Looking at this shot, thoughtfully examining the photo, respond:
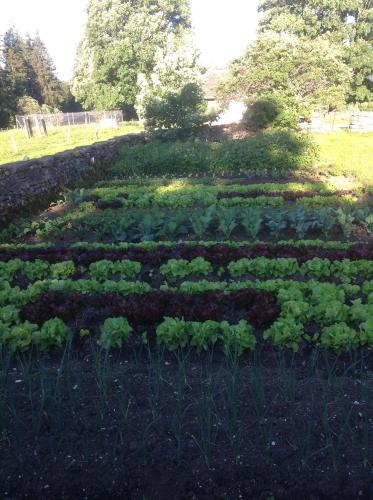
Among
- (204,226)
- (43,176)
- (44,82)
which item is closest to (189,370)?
(204,226)

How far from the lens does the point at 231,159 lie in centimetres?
1475

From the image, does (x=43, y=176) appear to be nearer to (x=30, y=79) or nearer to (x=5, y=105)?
(x=5, y=105)

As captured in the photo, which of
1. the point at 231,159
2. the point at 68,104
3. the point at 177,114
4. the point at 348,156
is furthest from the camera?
the point at 68,104

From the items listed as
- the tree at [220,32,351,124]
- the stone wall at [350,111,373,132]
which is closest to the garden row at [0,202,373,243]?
the tree at [220,32,351,124]

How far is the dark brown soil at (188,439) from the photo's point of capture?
274cm

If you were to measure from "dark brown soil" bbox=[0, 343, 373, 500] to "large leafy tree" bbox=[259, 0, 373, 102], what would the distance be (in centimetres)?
3774

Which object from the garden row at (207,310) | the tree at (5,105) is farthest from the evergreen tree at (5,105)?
the garden row at (207,310)

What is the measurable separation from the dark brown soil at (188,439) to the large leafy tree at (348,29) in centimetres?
3774

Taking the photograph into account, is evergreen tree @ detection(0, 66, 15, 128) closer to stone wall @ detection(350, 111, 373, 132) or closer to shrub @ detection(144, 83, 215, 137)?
shrub @ detection(144, 83, 215, 137)

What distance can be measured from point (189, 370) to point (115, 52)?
3730 cm

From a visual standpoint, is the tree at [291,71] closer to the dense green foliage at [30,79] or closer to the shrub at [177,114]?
the shrub at [177,114]

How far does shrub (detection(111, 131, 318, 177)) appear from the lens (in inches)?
572

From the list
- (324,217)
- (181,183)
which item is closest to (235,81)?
(181,183)

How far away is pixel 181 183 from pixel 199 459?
9767 millimetres
